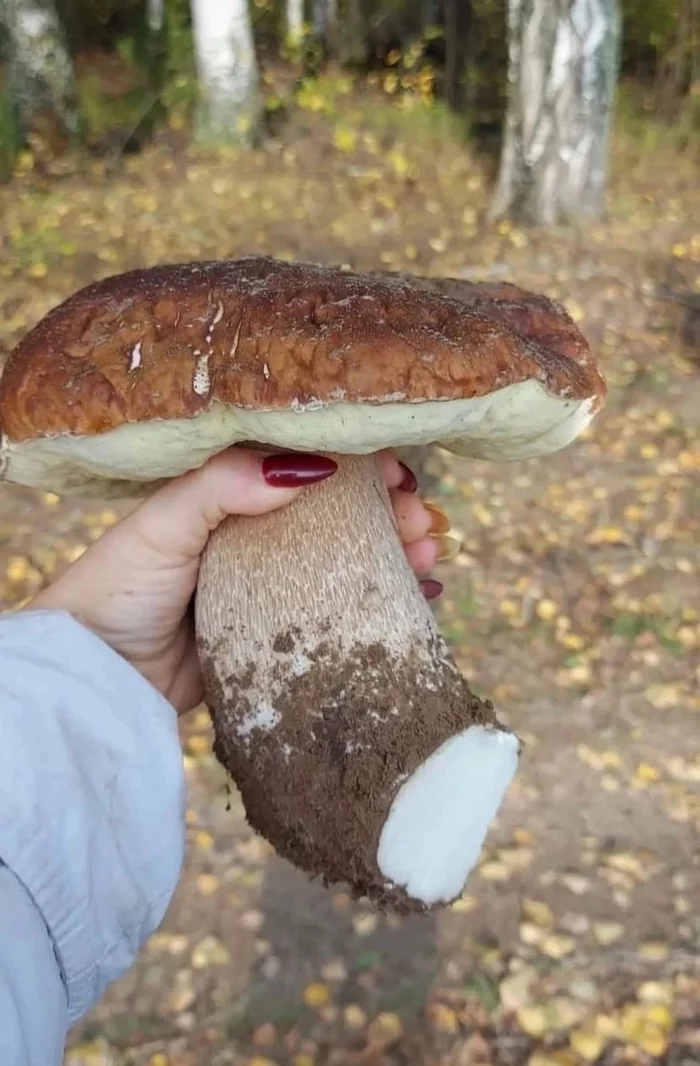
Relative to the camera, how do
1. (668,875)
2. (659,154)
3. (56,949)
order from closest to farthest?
1. (56,949)
2. (668,875)
3. (659,154)

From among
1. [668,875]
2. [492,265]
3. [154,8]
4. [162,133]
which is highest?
[154,8]

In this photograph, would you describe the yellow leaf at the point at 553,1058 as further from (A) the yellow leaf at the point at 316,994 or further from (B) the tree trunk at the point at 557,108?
(B) the tree trunk at the point at 557,108

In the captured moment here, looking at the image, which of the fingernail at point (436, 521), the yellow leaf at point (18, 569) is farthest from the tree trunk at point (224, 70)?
the fingernail at point (436, 521)

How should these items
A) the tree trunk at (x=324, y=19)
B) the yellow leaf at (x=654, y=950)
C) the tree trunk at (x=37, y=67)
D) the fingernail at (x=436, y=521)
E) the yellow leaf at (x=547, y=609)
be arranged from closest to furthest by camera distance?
the fingernail at (x=436, y=521), the yellow leaf at (x=654, y=950), the yellow leaf at (x=547, y=609), the tree trunk at (x=37, y=67), the tree trunk at (x=324, y=19)

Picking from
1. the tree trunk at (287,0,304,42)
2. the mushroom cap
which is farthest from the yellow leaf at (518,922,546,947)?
the tree trunk at (287,0,304,42)

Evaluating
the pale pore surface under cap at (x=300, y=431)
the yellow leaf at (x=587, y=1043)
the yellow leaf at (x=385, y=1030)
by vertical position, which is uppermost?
the pale pore surface under cap at (x=300, y=431)

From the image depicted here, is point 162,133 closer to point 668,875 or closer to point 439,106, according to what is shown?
point 439,106

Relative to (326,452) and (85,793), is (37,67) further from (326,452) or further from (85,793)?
(85,793)

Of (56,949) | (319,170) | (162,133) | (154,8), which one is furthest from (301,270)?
(154,8)
